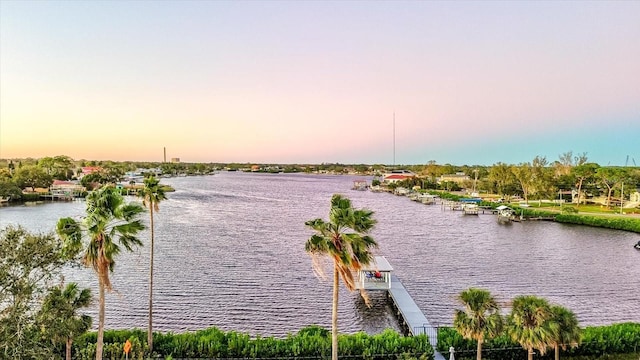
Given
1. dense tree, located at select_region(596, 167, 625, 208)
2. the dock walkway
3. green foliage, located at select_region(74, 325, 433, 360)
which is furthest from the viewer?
dense tree, located at select_region(596, 167, 625, 208)

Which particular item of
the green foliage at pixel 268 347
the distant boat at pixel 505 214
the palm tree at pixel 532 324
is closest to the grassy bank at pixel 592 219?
the distant boat at pixel 505 214

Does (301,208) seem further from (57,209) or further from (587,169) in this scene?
(587,169)

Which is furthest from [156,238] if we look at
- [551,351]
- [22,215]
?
[551,351]

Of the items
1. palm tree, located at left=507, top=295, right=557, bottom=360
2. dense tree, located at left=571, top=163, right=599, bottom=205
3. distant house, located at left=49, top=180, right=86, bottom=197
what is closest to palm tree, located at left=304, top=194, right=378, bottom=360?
palm tree, located at left=507, top=295, right=557, bottom=360

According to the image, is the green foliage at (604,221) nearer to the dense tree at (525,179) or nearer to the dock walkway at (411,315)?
the dense tree at (525,179)

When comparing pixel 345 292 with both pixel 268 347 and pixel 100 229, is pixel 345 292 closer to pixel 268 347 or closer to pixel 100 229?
pixel 268 347

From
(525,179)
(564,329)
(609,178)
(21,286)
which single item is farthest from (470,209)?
(21,286)

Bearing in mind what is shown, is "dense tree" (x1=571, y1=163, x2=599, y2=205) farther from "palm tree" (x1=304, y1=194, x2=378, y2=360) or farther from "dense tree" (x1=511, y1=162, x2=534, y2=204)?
"palm tree" (x1=304, y1=194, x2=378, y2=360)
